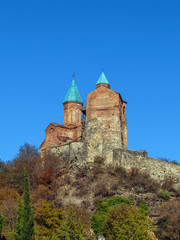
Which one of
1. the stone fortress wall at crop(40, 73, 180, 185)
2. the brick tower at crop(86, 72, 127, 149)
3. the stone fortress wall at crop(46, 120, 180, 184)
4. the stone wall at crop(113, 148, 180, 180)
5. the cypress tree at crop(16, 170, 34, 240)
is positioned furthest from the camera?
the brick tower at crop(86, 72, 127, 149)

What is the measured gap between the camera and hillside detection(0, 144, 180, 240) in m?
32.0

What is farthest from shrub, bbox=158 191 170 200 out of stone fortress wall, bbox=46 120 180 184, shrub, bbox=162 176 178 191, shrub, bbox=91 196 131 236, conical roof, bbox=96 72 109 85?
conical roof, bbox=96 72 109 85

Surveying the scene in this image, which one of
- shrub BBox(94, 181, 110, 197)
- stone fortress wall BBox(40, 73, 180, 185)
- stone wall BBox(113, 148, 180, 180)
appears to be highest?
stone fortress wall BBox(40, 73, 180, 185)

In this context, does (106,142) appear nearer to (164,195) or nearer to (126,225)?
(164,195)

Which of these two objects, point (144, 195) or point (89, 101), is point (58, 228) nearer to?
point (144, 195)

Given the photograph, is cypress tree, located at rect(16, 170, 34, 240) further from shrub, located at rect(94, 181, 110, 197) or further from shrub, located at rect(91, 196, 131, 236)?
shrub, located at rect(94, 181, 110, 197)

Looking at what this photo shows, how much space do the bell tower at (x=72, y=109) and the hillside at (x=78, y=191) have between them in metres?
7.37

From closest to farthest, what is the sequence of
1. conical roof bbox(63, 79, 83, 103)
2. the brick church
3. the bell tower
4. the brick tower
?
the brick tower → the brick church → the bell tower → conical roof bbox(63, 79, 83, 103)

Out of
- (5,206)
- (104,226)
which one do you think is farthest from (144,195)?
(5,206)

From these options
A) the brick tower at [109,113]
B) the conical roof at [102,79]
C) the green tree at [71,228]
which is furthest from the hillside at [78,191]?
the conical roof at [102,79]

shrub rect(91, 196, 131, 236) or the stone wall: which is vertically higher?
the stone wall

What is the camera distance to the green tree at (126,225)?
1144 inches

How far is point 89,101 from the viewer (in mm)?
44188

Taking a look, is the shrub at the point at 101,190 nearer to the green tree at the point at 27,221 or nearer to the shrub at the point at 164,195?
the shrub at the point at 164,195
